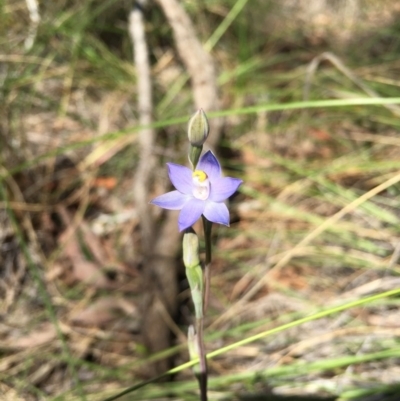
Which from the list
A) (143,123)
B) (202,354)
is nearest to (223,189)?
(202,354)

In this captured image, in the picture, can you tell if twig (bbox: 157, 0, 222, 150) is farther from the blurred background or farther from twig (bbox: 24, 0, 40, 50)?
twig (bbox: 24, 0, 40, 50)

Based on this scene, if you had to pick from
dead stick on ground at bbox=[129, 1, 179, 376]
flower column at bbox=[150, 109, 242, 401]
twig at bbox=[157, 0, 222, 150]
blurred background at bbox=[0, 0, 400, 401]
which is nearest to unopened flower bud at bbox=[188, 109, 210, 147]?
flower column at bbox=[150, 109, 242, 401]

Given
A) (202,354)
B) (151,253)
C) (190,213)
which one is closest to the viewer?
(190,213)

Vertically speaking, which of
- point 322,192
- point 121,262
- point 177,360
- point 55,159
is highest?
point 55,159

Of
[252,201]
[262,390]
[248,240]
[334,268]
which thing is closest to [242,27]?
[252,201]

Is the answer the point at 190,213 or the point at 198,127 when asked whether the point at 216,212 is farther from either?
the point at 198,127

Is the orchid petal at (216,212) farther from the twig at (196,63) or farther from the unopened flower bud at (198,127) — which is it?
the twig at (196,63)

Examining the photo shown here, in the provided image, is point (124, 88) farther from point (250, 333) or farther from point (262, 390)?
point (262, 390)

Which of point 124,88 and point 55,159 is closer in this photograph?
point 55,159
